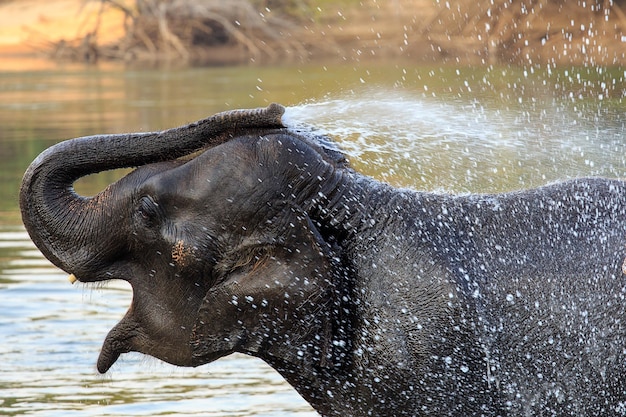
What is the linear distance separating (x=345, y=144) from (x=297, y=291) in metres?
0.85

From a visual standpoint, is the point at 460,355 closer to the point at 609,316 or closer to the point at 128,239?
the point at 609,316

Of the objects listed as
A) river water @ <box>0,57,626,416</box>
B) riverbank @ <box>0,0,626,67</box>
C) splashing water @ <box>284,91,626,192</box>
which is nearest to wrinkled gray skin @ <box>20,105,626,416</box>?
river water @ <box>0,57,626,416</box>

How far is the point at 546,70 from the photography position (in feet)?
84.4

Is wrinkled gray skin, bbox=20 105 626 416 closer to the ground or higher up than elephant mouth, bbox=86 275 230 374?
higher up

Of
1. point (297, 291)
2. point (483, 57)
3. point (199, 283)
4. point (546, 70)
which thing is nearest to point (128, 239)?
point (199, 283)

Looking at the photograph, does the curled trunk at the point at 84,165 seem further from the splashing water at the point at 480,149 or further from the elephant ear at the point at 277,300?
the splashing water at the point at 480,149

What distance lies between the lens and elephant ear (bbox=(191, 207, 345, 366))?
383 cm

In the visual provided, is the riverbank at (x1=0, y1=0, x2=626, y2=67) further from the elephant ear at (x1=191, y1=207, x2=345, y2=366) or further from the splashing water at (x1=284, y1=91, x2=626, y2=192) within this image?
the elephant ear at (x1=191, y1=207, x2=345, y2=366)

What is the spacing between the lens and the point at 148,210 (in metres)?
3.93

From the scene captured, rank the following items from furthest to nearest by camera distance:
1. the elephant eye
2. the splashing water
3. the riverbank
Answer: the riverbank < the splashing water < the elephant eye

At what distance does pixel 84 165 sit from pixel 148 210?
0.82 ft

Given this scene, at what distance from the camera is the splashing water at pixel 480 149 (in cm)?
849

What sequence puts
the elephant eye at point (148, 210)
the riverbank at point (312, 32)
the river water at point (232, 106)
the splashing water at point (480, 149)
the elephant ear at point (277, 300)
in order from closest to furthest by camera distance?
the elephant ear at point (277, 300)
the elephant eye at point (148, 210)
the river water at point (232, 106)
the splashing water at point (480, 149)
the riverbank at point (312, 32)

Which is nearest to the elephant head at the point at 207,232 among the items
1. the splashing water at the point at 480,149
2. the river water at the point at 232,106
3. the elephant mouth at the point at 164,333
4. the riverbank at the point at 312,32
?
the elephant mouth at the point at 164,333
